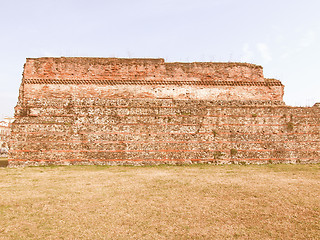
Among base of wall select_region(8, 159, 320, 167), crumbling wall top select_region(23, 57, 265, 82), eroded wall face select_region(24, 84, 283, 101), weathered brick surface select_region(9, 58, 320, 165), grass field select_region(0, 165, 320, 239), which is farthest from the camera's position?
crumbling wall top select_region(23, 57, 265, 82)

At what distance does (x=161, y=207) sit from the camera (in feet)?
15.7

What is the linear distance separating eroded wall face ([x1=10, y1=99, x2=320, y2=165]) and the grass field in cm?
254

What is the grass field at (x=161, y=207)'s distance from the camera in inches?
146

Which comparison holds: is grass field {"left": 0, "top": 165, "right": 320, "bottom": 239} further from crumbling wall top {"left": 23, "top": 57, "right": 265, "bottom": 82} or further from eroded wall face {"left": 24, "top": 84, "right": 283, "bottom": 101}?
crumbling wall top {"left": 23, "top": 57, "right": 265, "bottom": 82}

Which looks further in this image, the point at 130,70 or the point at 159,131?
the point at 130,70

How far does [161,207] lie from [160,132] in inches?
235

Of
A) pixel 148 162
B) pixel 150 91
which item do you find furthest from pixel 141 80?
pixel 148 162

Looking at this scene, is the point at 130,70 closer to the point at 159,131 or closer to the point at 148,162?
the point at 159,131

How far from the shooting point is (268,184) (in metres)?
6.56

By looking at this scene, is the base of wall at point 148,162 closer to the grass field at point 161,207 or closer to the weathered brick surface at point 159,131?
the weathered brick surface at point 159,131

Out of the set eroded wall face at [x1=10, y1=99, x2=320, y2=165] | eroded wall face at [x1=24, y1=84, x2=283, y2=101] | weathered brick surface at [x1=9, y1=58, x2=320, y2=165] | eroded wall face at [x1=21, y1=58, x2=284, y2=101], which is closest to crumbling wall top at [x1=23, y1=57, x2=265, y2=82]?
eroded wall face at [x1=21, y1=58, x2=284, y2=101]

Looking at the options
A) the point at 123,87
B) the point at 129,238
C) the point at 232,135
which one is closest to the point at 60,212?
the point at 129,238

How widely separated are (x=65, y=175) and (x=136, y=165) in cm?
307

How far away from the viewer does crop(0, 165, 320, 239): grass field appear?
372 centimetres
